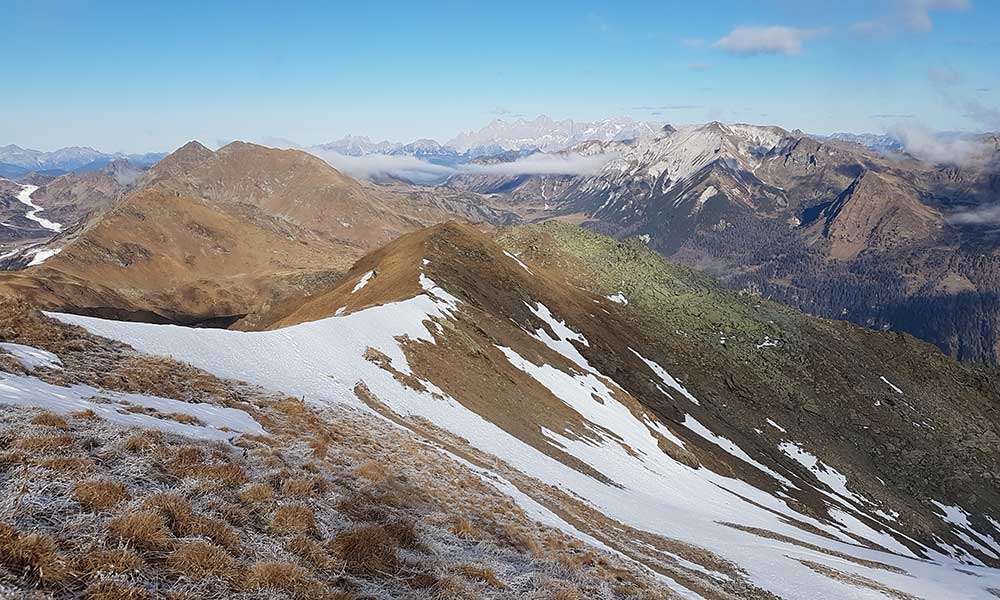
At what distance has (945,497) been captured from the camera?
9212cm

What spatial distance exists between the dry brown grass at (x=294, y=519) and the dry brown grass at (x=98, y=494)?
111 inches

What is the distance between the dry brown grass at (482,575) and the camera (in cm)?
1195

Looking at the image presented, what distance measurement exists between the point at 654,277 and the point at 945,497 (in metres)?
66.2

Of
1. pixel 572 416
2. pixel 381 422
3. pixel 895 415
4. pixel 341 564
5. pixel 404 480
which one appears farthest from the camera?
pixel 895 415

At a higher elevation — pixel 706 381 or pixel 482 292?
pixel 482 292

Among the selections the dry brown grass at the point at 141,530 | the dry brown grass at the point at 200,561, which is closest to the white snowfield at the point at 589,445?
the dry brown grass at the point at 200,561

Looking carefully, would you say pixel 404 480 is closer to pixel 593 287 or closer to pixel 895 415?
pixel 593 287

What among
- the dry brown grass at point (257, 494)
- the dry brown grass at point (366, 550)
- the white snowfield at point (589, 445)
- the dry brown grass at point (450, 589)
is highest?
the dry brown grass at point (257, 494)

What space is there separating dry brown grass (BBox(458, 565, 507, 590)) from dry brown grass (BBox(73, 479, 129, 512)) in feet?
23.0

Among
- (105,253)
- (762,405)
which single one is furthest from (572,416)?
(105,253)

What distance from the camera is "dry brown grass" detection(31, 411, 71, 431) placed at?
1154 centimetres

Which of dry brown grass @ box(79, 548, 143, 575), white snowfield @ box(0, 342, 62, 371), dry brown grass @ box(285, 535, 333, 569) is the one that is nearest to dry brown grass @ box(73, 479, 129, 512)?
dry brown grass @ box(79, 548, 143, 575)

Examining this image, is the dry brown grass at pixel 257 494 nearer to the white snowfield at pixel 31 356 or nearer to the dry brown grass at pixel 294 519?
the dry brown grass at pixel 294 519

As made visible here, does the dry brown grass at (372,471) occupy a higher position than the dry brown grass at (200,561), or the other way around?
the dry brown grass at (200,561)
